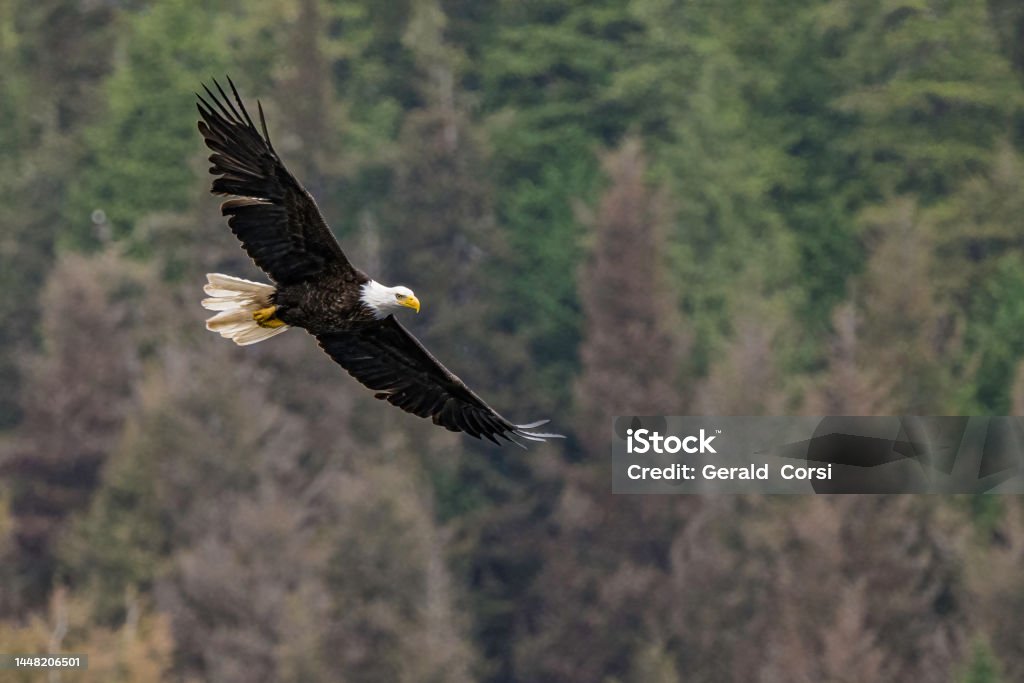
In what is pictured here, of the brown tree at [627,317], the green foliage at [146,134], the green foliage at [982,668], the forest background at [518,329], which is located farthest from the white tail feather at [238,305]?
the green foliage at [146,134]

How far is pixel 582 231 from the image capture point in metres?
47.3

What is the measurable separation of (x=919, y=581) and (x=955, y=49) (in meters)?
15.4

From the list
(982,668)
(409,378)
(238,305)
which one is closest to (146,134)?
(982,668)

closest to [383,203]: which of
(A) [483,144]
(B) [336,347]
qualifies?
(A) [483,144]

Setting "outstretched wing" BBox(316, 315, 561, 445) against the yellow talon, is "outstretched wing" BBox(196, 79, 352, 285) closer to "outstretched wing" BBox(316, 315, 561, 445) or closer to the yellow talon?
the yellow talon

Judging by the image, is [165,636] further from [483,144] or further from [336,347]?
A: [336,347]

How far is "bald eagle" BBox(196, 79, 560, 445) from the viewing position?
13.6m

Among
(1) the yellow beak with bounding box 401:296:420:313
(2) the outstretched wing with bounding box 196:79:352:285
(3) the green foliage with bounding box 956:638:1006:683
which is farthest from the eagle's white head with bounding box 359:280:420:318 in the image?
(3) the green foliage with bounding box 956:638:1006:683

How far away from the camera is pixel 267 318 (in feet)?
46.7

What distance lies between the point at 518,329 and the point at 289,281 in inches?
1285

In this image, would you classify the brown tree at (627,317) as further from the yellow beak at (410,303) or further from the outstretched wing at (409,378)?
the yellow beak at (410,303)

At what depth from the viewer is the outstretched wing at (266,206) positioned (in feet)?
44.3

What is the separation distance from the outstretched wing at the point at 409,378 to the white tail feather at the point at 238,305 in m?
0.57

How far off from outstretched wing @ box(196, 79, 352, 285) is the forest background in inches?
795
